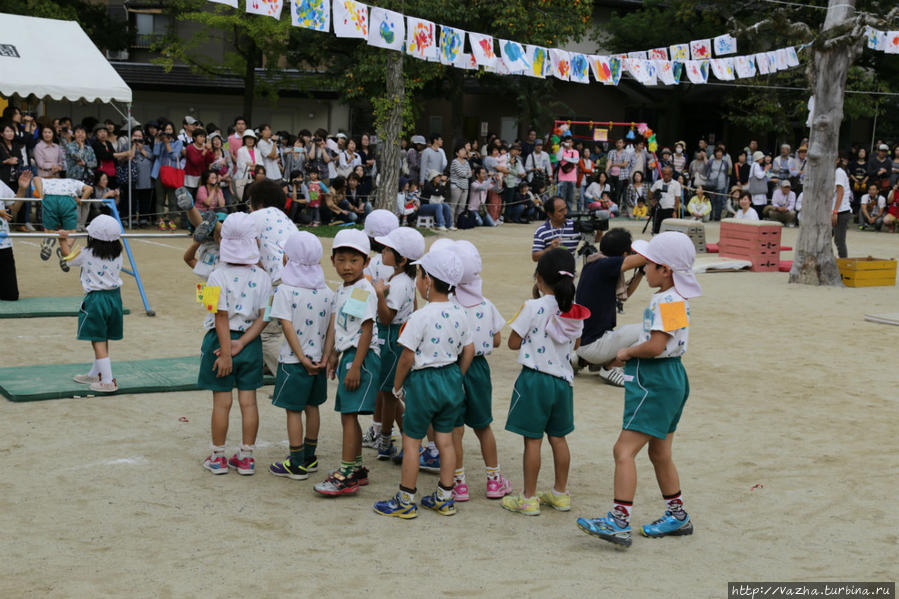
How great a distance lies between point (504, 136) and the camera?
32.5m

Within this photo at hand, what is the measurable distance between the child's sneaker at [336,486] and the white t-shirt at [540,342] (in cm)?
114

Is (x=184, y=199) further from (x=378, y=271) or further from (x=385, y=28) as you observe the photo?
(x=385, y=28)

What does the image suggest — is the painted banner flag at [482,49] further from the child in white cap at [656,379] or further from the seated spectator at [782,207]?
the seated spectator at [782,207]

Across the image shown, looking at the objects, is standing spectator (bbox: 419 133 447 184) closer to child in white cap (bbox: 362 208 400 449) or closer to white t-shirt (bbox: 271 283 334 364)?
child in white cap (bbox: 362 208 400 449)

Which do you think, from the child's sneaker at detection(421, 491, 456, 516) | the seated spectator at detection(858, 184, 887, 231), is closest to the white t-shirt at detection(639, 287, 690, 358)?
the child's sneaker at detection(421, 491, 456, 516)

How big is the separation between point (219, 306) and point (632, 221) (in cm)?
1884

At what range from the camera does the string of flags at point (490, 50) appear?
11086 millimetres

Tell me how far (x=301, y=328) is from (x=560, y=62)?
1119 centimetres

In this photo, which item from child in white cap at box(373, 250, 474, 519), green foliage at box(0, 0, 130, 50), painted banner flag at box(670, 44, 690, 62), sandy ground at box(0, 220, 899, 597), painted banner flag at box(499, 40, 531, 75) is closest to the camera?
sandy ground at box(0, 220, 899, 597)

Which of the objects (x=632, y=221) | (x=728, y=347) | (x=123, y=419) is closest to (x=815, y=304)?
(x=728, y=347)

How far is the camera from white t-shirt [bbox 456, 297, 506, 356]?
529 centimetres

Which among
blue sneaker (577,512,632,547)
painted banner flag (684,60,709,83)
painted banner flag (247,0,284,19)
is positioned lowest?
blue sneaker (577,512,632,547)

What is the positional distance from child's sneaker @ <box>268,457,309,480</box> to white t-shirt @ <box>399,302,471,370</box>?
1067 mm

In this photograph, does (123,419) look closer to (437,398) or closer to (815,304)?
(437,398)
